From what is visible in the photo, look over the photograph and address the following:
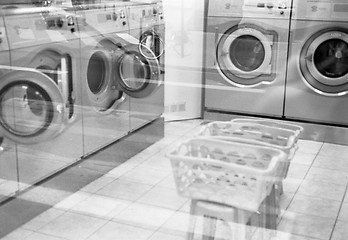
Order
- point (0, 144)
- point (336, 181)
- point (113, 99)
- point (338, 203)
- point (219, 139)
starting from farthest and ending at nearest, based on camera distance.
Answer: point (113, 99), point (336, 181), point (338, 203), point (0, 144), point (219, 139)

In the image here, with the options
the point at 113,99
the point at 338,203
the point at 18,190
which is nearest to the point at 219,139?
the point at 338,203

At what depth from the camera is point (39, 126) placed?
228 centimetres

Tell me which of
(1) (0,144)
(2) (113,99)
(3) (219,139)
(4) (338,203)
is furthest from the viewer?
(2) (113,99)

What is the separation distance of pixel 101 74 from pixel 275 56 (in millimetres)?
987

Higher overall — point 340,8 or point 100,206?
point 340,8

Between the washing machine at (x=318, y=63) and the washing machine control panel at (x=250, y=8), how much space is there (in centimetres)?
7

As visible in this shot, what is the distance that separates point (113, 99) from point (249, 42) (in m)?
0.82

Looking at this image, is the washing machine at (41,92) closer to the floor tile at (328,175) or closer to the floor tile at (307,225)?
the floor tile at (307,225)

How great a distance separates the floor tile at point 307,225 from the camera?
2012 millimetres

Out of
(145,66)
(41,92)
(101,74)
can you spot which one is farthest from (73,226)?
(145,66)

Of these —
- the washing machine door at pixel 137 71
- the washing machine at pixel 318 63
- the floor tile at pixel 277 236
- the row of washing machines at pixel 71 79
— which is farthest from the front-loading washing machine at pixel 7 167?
the washing machine at pixel 318 63

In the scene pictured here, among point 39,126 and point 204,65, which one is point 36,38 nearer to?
point 39,126

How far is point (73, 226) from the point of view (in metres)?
2.09

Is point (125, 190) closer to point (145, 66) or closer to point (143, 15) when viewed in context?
point (145, 66)
